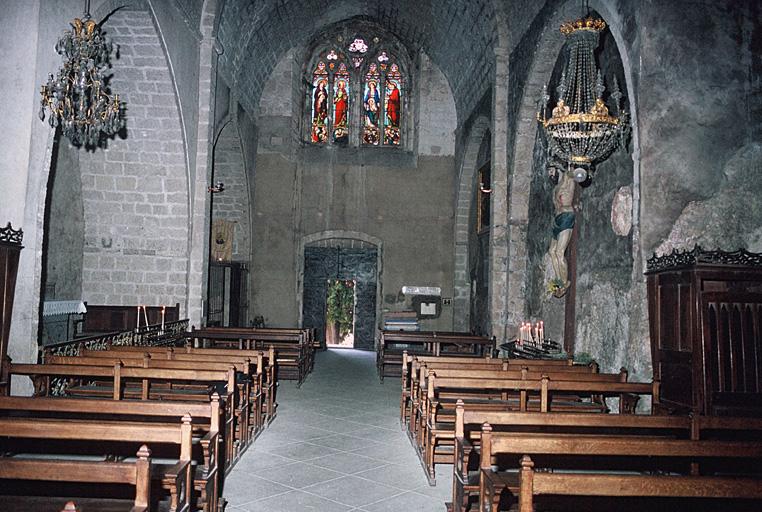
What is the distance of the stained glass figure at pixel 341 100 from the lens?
1742 cm

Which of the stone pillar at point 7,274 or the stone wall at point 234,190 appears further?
the stone wall at point 234,190

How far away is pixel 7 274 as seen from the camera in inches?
229

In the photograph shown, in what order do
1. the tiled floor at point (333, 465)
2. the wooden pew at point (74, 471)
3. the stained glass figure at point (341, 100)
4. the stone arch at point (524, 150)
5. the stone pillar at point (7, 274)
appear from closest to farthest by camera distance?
the wooden pew at point (74, 471) < the tiled floor at point (333, 465) < the stone pillar at point (7, 274) < the stone arch at point (524, 150) < the stained glass figure at point (341, 100)

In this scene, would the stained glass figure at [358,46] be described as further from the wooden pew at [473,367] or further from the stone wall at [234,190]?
the wooden pew at [473,367]

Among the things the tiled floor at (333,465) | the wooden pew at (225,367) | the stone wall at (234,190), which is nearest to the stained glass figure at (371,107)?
the stone wall at (234,190)

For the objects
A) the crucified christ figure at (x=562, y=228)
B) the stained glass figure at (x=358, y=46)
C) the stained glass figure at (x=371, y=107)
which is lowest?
the crucified christ figure at (x=562, y=228)

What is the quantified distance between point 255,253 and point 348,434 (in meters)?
10.6

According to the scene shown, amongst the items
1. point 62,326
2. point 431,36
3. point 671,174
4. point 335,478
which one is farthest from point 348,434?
point 431,36

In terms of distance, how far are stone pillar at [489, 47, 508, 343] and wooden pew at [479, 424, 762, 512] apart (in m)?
7.15

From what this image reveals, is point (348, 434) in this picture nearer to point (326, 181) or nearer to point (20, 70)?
point (20, 70)

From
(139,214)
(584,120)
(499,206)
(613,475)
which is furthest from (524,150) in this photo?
(613,475)

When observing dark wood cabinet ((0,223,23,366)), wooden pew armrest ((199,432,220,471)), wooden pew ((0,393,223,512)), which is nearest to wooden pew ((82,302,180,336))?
dark wood cabinet ((0,223,23,366))

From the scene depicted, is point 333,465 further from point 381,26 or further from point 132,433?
point 381,26

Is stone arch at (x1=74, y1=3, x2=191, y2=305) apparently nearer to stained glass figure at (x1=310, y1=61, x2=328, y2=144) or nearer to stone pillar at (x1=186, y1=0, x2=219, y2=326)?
stone pillar at (x1=186, y1=0, x2=219, y2=326)
